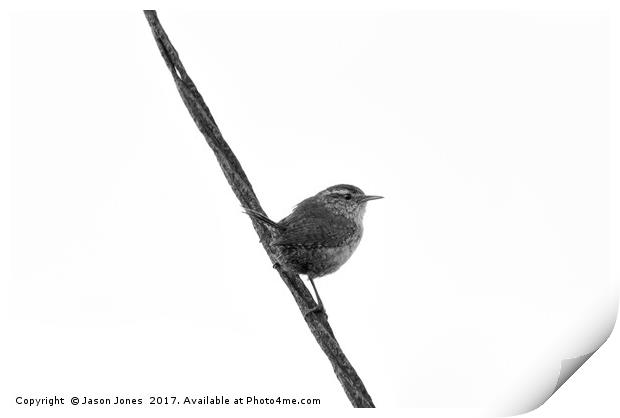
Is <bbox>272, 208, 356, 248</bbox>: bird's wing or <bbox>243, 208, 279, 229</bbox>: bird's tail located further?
<bbox>272, 208, 356, 248</bbox>: bird's wing

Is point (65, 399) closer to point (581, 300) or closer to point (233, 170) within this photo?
point (233, 170)

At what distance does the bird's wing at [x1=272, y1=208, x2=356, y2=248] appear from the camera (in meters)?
2.87

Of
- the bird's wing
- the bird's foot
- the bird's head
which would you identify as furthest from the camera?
the bird's head

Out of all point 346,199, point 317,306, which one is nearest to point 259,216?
point 317,306

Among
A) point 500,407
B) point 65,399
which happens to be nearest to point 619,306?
point 500,407

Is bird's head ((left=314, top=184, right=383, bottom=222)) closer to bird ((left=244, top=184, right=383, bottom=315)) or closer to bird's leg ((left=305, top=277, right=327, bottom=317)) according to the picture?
bird ((left=244, top=184, right=383, bottom=315))

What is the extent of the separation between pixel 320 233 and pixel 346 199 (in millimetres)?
315

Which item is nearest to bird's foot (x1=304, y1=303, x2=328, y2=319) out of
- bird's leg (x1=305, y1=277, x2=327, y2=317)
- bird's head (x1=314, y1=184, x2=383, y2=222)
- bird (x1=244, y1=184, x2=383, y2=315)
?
bird's leg (x1=305, y1=277, x2=327, y2=317)

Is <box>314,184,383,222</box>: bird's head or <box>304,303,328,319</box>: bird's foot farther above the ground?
<box>314,184,383,222</box>: bird's head

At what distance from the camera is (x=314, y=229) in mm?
2988

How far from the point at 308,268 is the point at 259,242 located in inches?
9.8

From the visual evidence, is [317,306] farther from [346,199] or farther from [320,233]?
[346,199]

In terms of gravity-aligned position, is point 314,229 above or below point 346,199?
below

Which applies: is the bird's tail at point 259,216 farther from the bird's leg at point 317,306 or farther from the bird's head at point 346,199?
the bird's head at point 346,199
